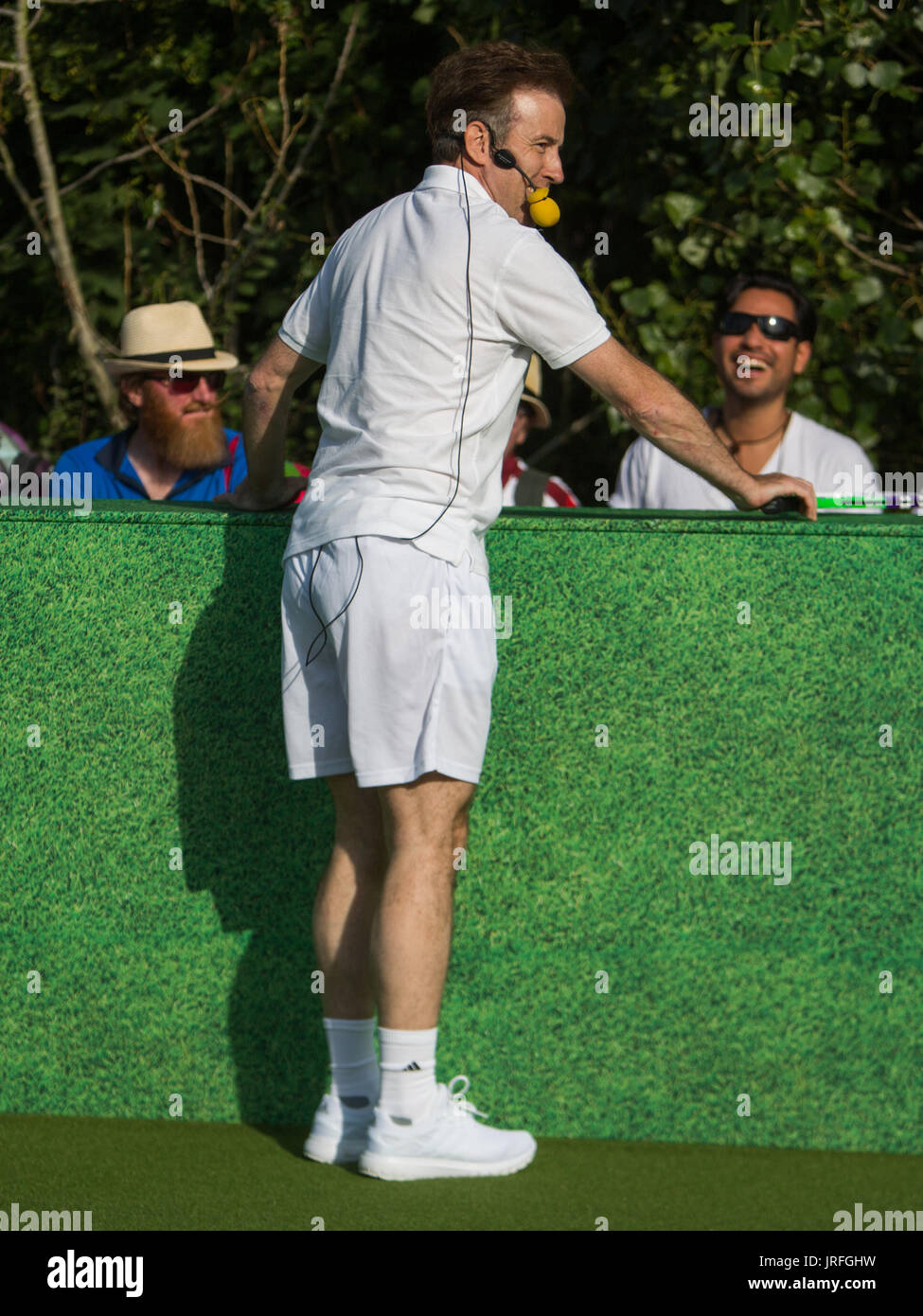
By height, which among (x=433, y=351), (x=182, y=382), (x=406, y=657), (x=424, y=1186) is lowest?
A: (x=424, y=1186)

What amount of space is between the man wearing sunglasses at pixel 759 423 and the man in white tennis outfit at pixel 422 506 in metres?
1.47

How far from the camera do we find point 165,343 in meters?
4.75

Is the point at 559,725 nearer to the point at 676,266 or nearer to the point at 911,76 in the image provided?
the point at 676,266

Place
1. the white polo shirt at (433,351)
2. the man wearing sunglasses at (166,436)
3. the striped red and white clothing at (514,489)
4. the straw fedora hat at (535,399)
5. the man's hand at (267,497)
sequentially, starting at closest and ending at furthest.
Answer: the white polo shirt at (433,351) → the man's hand at (267,497) → the man wearing sunglasses at (166,436) → the striped red and white clothing at (514,489) → the straw fedora hat at (535,399)

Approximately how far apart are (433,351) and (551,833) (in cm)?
92

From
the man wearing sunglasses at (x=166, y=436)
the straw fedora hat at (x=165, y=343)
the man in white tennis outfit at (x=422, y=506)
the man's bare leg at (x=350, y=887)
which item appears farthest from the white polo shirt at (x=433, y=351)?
the straw fedora hat at (x=165, y=343)

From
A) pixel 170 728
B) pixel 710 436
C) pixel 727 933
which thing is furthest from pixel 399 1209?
pixel 710 436

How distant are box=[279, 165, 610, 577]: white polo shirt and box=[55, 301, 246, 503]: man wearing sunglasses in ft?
5.13

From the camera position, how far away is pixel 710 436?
274 cm

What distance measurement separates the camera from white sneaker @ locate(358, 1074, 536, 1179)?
277 cm

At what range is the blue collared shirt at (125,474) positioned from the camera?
4.34m

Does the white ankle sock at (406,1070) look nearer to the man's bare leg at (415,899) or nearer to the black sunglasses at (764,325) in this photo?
the man's bare leg at (415,899)

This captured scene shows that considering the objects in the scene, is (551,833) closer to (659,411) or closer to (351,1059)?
(351,1059)

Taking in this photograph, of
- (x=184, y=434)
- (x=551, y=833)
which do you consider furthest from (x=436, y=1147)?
(x=184, y=434)
